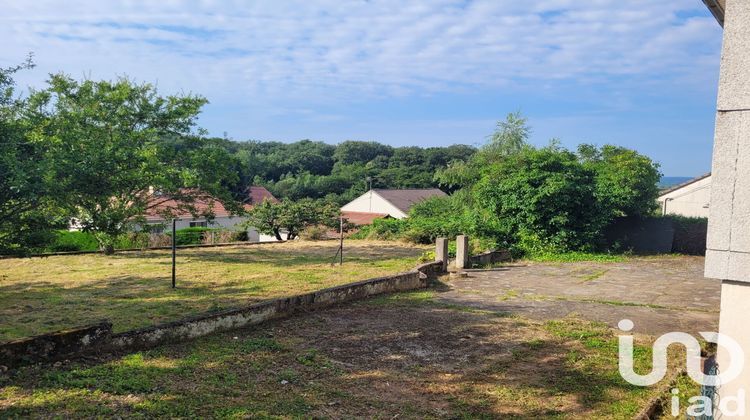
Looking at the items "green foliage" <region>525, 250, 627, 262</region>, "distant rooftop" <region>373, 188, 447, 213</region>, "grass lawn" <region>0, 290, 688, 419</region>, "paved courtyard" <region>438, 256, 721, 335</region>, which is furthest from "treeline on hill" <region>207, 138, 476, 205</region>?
"grass lawn" <region>0, 290, 688, 419</region>

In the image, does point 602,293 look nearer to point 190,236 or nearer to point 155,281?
point 155,281

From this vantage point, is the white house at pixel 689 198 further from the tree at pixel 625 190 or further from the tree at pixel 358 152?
the tree at pixel 358 152

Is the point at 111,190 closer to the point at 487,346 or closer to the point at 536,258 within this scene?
the point at 487,346

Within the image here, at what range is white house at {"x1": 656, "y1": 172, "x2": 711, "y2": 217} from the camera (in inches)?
1234

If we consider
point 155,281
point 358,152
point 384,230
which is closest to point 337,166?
point 358,152

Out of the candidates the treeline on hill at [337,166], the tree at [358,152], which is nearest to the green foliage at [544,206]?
the treeline on hill at [337,166]

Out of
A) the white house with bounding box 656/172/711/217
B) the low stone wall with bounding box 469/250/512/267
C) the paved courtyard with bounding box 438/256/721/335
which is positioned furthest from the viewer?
the white house with bounding box 656/172/711/217

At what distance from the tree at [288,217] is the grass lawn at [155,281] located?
4.03 meters

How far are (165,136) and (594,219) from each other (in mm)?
15119

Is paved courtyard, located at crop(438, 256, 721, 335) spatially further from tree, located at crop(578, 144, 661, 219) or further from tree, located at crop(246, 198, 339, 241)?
tree, located at crop(246, 198, 339, 241)

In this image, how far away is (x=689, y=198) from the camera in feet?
105

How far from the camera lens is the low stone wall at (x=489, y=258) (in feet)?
48.7

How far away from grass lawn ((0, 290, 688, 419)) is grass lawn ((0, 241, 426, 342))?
235 cm

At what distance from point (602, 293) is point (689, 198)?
83.3ft
